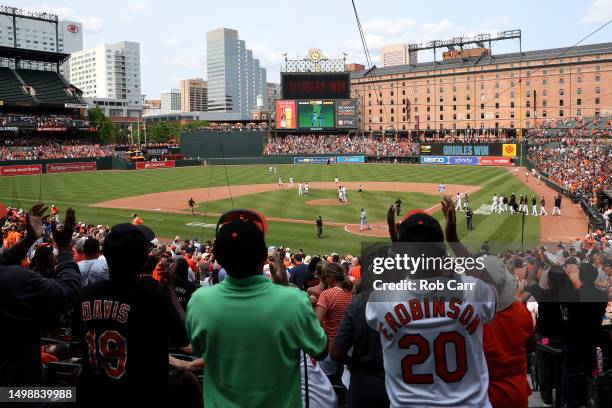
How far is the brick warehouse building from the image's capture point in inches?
4033

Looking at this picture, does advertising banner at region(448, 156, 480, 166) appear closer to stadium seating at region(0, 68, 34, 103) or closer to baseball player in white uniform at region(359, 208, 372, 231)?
baseball player in white uniform at region(359, 208, 372, 231)

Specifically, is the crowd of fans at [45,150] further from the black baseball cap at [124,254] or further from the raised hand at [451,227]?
the raised hand at [451,227]

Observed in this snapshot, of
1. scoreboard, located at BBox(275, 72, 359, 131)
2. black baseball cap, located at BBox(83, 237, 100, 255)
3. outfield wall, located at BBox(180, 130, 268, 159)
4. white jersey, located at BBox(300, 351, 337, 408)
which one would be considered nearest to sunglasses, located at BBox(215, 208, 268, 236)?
white jersey, located at BBox(300, 351, 337, 408)

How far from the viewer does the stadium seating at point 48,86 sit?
294 feet

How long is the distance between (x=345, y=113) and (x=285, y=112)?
35.1 feet

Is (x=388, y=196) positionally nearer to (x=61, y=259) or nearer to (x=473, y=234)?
(x=473, y=234)

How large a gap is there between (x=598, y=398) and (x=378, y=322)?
3182 mm

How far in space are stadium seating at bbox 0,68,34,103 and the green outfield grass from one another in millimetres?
29959

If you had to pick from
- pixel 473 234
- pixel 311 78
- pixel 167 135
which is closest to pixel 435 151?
pixel 311 78

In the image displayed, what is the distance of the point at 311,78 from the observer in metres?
93.4

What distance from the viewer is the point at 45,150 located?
244 feet

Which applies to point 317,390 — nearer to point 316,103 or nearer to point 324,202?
point 324,202

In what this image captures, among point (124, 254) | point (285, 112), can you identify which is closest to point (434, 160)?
point (285, 112)

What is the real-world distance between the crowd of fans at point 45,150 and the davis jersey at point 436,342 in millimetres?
72427
